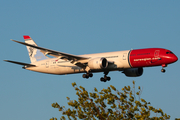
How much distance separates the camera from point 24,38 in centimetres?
7238

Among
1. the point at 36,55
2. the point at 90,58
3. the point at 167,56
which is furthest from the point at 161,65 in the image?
the point at 36,55

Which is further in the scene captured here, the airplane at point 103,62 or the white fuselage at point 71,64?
the white fuselage at point 71,64

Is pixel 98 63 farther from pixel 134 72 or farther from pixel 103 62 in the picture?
pixel 134 72

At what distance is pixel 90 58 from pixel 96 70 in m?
2.47

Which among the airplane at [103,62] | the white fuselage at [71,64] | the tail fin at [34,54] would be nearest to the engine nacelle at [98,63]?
the airplane at [103,62]

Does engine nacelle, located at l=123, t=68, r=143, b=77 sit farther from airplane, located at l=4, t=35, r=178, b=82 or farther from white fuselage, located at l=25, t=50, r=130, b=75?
white fuselage, located at l=25, t=50, r=130, b=75

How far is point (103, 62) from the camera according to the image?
181 ft

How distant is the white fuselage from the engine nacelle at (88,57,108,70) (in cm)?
115

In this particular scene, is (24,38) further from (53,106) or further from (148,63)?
(53,106)

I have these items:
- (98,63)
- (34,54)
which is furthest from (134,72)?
(34,54)

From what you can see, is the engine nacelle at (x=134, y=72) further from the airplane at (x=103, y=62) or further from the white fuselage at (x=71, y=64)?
the white fuselage at (x=71, y=64)

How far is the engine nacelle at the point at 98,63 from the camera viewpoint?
54.4 m

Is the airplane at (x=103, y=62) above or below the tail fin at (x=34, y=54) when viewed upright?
below

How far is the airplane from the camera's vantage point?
172 ft
